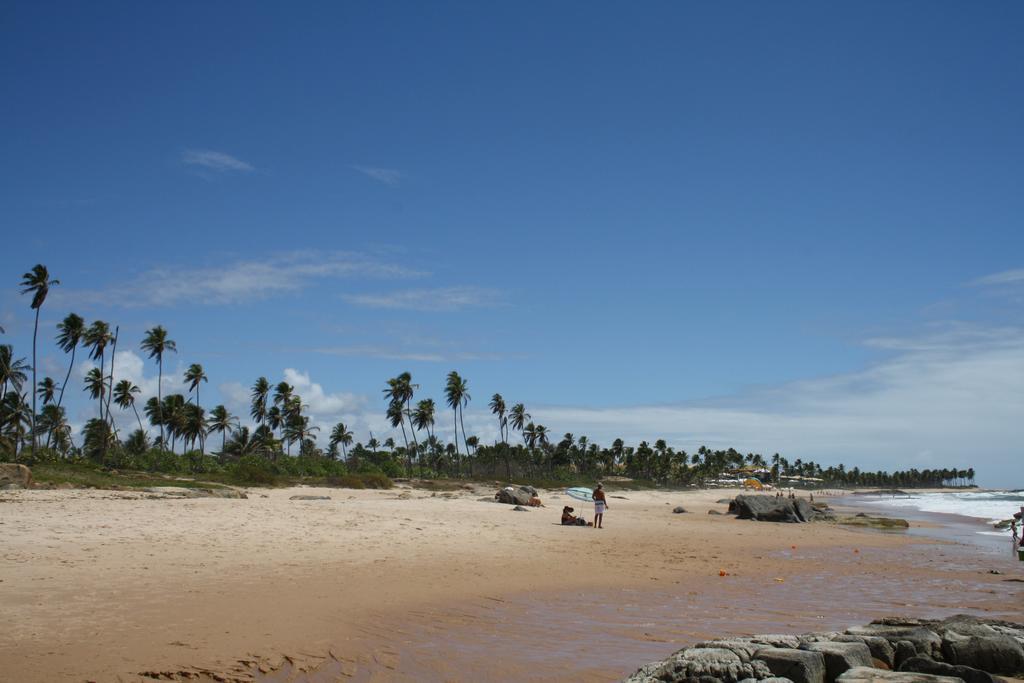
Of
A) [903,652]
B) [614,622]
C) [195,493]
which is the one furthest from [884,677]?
[195,493]

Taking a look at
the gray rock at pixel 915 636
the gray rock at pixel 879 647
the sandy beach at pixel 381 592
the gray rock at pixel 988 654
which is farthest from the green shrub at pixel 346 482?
the gray rock at pixel 988 654

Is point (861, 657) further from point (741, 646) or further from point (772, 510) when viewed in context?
point (772, 510)

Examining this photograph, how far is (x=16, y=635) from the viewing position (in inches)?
331

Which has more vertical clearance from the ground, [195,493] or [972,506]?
[195,493]

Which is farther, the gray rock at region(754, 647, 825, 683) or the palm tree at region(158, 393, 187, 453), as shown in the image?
the palm tree at region(158, 393, 187, 453)

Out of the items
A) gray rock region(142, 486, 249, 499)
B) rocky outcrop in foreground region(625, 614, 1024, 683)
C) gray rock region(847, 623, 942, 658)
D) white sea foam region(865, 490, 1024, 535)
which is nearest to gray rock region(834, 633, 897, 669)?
rocky outcrop in foreground region(625, 614, 1024, 683)

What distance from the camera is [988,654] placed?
29.4 feet

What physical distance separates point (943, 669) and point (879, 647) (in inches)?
38.1

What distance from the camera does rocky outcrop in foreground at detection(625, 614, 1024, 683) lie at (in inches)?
283

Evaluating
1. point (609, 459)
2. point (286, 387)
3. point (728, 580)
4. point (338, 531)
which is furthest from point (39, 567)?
point (609, 459)

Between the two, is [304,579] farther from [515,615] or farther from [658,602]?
[658,602]

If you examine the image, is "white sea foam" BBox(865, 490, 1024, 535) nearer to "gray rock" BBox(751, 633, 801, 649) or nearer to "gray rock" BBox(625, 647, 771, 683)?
"gray rock" BBox(751, 633, 801, 649)

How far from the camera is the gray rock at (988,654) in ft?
29.3

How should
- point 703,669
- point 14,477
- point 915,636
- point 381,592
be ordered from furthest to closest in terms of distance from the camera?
1. point 14,477
2. point 381,592
3. point 915,636
4. point 703,669
